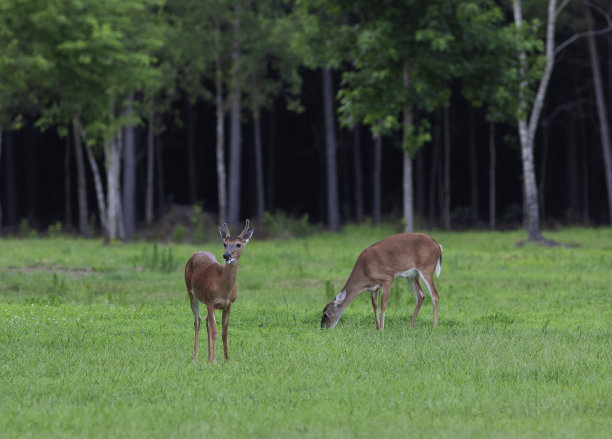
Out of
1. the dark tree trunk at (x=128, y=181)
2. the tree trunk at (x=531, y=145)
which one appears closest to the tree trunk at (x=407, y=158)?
the tree trunk at (x=531, y=145)

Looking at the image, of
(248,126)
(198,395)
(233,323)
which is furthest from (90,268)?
(248,126)

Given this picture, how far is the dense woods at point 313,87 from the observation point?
27.1 meters

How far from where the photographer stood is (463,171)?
1959 inches

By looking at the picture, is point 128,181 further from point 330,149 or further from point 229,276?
point 229,276

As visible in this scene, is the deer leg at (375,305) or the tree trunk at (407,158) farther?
the tree trunk at (407,158)

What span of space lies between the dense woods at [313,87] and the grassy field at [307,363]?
10630mm

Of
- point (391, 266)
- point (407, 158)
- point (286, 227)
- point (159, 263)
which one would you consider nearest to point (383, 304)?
point (391, 266)

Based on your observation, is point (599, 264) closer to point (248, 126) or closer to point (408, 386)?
point (408, 386)

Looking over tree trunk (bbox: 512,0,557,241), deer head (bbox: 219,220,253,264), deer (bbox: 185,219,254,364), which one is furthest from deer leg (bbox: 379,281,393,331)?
tree trunk (bbox: 512,0,557,241)

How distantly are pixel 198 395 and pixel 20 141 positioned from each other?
4388 cm

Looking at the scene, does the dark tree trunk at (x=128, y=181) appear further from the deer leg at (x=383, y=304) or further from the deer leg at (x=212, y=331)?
the deer leg at (x=212, y=331)

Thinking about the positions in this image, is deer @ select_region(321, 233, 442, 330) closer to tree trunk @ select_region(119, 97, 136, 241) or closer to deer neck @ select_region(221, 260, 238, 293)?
deer neck @ select_region(221, 260, 238, 293)

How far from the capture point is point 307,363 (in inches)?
368

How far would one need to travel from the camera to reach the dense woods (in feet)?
88.9
